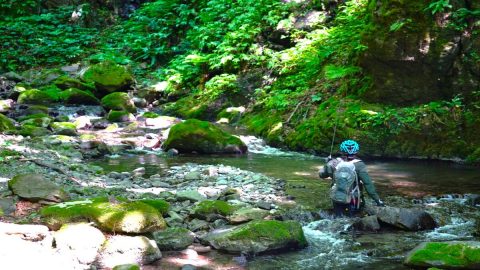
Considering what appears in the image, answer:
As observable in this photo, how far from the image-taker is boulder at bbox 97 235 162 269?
513 centimetres

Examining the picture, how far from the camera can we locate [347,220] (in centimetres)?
681

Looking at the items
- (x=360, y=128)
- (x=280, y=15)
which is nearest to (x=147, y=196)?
(x=360, y=128)

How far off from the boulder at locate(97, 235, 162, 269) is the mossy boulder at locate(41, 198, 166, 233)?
231 millimetres

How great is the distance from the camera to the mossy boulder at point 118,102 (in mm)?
17583

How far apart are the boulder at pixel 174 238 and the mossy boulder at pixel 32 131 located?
8156 millimetres

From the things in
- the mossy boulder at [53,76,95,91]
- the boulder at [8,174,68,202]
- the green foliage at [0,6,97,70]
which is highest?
the green foliage at [0,6,97,70]

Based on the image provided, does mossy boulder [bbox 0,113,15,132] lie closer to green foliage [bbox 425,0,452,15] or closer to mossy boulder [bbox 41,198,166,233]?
mossy boulder [bbox 41,198,166,233]

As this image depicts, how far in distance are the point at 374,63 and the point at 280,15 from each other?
6.44 metres

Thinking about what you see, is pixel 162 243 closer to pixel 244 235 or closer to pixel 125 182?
pixel 244 235

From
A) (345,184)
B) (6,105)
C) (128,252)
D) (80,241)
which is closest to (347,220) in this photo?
(345,184)

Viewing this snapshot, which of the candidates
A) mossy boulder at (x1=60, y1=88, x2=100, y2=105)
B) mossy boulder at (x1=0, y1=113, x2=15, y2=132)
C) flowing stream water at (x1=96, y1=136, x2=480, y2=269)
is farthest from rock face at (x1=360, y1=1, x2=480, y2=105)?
mossy boulder at (x1=60, y1=88, x2=100, y2=105)

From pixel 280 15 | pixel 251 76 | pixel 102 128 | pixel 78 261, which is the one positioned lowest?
pixel 78 261

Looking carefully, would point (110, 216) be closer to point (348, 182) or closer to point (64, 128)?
point (348, 182)

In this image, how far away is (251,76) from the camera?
1730cm
